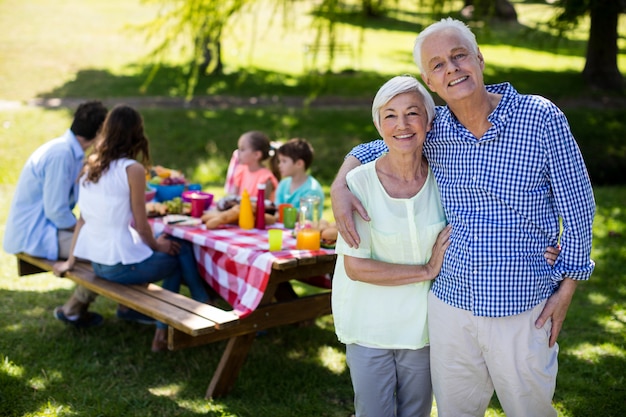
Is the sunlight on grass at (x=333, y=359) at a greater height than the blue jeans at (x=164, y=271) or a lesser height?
lesser

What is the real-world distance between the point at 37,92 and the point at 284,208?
1000cm

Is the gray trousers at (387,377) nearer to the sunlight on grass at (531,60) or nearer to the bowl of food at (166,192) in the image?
the bowl of food at (166,192)

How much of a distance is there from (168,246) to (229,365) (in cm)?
90

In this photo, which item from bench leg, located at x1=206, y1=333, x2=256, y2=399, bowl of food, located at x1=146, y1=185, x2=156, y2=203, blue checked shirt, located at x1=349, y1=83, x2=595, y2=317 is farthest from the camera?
bowl of food, located at x1=146, y1=185, x2=156, y2=203

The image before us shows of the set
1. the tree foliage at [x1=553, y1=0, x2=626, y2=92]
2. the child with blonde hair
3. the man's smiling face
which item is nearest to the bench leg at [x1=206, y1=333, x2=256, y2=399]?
the child with blonde hair

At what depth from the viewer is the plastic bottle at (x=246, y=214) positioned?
4863 mm

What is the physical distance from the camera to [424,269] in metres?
2.87

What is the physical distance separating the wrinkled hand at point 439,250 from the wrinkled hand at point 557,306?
0.41m

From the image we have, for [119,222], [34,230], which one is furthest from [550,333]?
[34,230]

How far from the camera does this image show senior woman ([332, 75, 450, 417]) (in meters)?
2.84

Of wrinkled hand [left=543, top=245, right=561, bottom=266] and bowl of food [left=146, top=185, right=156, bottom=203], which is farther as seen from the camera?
bowl of food [left=146, top=185, right=156, bottom=203]

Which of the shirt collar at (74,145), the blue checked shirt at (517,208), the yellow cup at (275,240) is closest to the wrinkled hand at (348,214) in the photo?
the blue checked shirt at (517,208)

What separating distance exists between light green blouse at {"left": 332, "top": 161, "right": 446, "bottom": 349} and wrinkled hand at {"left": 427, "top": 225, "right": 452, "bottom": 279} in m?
0.04

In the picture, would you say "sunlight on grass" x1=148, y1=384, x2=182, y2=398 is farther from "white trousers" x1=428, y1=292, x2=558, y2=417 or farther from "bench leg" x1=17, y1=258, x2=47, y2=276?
"white trousers" x1=428, y1=292, x2=558, y2=417
